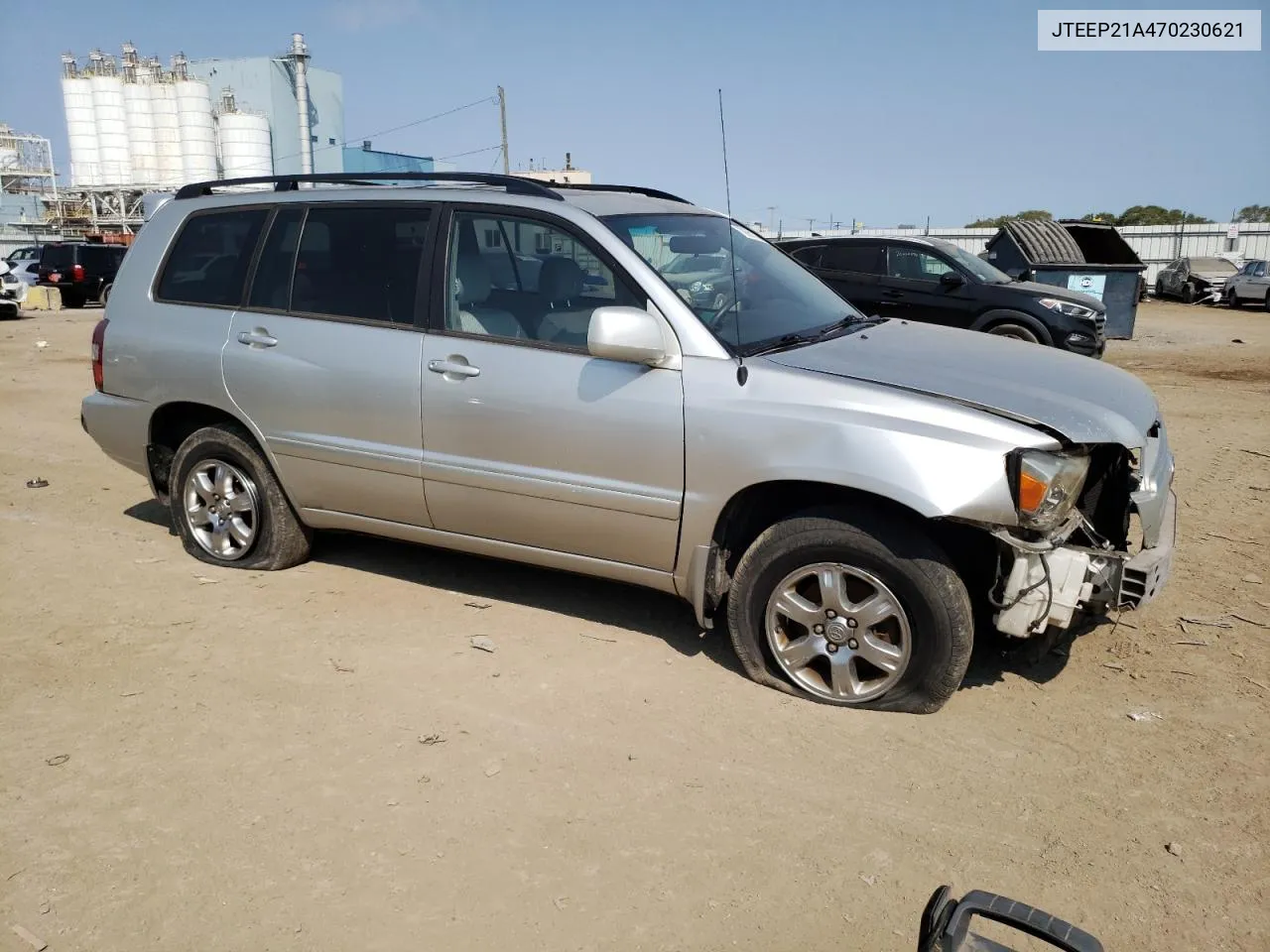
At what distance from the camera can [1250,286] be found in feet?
84.2

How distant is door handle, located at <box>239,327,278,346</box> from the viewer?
4.85 m

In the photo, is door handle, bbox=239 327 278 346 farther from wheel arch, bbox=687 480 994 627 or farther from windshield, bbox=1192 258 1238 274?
windshield, bbox=1192 258 1238 274

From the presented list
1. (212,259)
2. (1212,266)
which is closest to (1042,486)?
(212,259)

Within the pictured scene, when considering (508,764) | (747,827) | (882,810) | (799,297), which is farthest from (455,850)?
(799,297)

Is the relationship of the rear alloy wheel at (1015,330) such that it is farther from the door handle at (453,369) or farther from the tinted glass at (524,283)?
the door handle at (453,369)

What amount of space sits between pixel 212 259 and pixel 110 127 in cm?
6382

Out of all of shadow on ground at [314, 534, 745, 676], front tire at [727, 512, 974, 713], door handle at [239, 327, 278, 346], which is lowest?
shadow on ground at [314, 534, 745, 676]

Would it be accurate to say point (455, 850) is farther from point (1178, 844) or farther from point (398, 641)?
point (1178, 844)

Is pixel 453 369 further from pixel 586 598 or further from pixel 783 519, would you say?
pixel 783 519

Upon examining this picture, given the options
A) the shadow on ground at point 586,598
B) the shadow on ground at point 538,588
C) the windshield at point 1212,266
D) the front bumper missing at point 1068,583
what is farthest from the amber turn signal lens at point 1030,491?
the windshield at point 1212,266

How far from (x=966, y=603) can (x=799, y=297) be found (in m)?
1.76

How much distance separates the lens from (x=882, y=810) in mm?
3191

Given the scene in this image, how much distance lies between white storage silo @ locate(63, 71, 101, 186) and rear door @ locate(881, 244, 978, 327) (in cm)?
6076

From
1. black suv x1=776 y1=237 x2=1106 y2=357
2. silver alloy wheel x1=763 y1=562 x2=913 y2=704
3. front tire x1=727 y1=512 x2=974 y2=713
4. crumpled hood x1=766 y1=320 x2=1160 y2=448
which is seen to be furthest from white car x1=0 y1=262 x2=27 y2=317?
silver alloy wheel x1=763 y1=562 x2=913 y2=704
